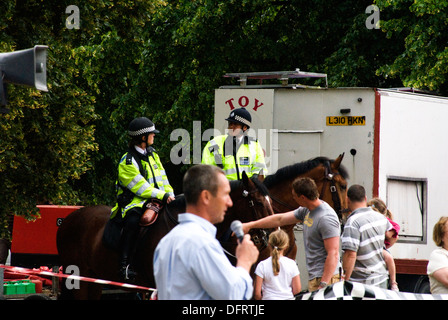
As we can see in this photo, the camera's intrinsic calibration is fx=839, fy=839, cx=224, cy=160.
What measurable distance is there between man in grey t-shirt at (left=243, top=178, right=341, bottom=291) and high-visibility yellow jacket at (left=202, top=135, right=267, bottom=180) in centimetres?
181

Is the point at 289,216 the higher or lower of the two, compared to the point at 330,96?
lower

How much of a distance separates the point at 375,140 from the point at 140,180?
4.35 meters

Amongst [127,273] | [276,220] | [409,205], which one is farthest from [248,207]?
[409,205]

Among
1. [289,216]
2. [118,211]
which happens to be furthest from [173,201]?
[289,216]

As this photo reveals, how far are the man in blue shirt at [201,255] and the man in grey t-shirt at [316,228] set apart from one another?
3306 mm

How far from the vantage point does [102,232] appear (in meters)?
10.1

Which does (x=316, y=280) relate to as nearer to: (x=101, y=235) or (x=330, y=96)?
(x=101, y=235)

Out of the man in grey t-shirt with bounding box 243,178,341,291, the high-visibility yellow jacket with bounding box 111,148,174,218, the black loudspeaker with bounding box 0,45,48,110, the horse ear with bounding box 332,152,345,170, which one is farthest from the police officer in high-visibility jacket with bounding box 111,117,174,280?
the black loudspeaker with bounding box 0,45,48,110

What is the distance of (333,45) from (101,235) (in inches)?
519

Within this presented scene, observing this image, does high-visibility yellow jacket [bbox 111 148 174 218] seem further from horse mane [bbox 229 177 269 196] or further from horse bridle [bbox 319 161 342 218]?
horse bridle [bbox 319 161 342 218]

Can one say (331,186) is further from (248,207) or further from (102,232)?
(102,232)

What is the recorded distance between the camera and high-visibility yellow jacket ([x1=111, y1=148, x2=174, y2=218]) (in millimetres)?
9406

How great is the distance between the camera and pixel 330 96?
12703mm
